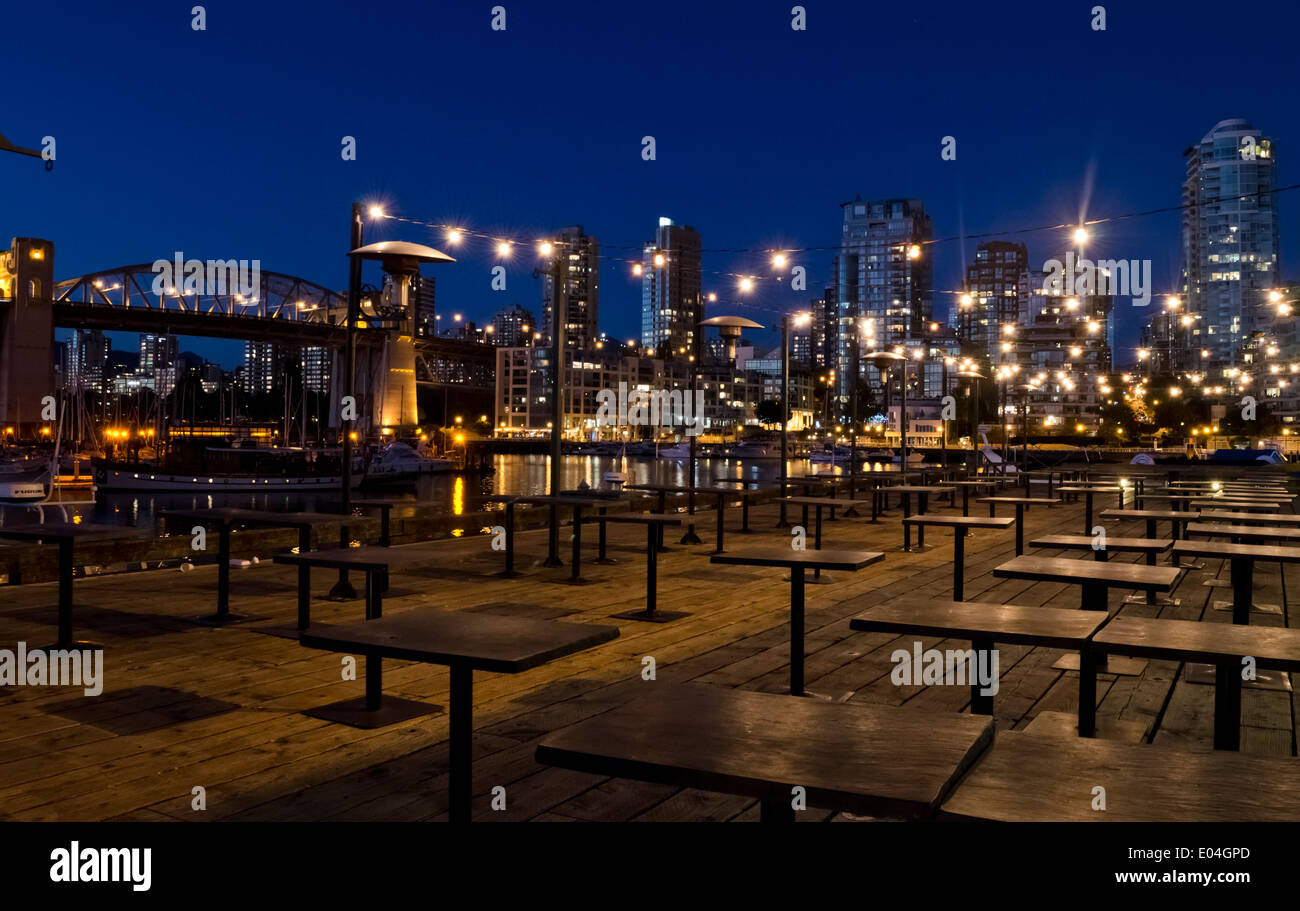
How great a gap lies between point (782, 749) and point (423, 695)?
339 centimetres

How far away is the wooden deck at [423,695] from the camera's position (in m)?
3.41

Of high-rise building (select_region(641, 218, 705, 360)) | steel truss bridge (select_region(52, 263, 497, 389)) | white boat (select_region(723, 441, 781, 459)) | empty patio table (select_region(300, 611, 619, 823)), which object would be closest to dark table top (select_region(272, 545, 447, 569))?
empty patio table (select_region(300, 611, 619, 823))

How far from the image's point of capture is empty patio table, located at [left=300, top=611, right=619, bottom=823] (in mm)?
2656

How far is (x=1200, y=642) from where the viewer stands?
2.90 meters

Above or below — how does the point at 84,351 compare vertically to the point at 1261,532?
above

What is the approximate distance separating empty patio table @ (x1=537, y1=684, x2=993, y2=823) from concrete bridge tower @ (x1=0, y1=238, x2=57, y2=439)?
9066 cm

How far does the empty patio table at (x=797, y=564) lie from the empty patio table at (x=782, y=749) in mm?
2463

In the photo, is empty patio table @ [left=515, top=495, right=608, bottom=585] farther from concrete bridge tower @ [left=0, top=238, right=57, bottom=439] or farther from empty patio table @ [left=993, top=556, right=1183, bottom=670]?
concrete bridge tower @ [left=0, top=238, right=57, bottom=439]

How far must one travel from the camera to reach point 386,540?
888 cm

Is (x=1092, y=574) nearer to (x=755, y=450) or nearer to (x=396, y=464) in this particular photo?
(x=396, y=464)

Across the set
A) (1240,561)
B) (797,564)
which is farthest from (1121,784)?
(1240,561)

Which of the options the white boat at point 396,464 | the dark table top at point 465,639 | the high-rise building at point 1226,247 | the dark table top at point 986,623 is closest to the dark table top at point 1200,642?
the dark table top at point 986,623

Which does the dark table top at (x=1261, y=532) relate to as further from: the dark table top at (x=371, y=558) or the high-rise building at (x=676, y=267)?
the high-rise building at (x=676, y=267)

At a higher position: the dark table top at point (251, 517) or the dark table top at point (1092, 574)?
the dark table top at point (251, 517)
